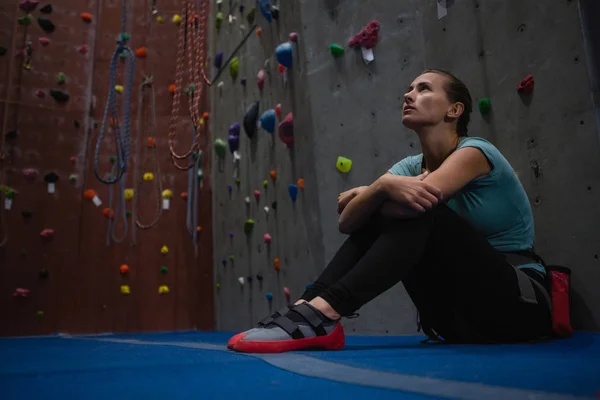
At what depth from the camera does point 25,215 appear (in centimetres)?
380

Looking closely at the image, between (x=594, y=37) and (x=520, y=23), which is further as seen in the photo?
(x=520, y=23)

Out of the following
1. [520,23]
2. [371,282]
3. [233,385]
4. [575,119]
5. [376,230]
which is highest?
[520,23]

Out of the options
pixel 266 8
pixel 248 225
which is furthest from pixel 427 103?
pixel 248 225

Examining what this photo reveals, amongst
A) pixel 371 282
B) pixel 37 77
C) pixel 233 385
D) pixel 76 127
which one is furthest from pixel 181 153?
pixel 233 385

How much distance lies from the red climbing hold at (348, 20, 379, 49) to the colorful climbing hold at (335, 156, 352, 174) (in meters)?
0.51

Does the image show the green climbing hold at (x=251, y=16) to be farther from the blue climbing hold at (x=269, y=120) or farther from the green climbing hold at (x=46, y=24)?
the green climbing hold at (x=46, y=24)

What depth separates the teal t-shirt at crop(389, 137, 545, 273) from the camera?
4.48 feet

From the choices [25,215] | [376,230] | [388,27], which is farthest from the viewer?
[25,215]

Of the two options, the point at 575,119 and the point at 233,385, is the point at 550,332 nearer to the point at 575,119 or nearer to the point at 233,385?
the point at 575,119

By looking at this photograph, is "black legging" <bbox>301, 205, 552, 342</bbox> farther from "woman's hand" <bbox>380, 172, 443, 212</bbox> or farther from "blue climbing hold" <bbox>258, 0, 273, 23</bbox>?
"blue climbing hold" <bbox>258, 0, 273, 23</bbox>

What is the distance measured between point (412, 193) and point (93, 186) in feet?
11.0

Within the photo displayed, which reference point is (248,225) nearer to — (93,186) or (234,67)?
(234,67)

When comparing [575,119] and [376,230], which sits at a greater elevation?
[575,119]

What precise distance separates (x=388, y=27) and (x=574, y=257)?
1301 mm
